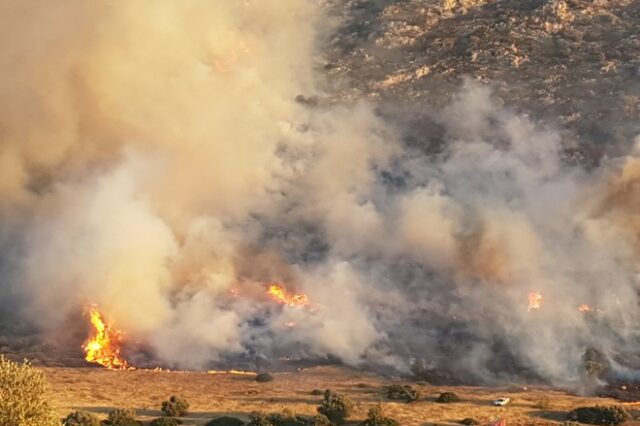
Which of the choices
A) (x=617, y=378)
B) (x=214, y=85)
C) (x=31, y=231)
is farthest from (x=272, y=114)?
(x=617, y=378)

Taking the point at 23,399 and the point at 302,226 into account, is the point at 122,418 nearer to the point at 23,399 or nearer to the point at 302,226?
the point at 23,399

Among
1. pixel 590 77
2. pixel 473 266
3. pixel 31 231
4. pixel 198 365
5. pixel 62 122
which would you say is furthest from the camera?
pixel 590 77

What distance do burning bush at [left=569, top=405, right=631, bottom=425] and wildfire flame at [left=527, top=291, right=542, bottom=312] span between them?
15.2 metres

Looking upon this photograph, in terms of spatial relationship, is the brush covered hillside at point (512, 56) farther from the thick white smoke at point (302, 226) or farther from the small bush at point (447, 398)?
the small bush at point (447, 398)

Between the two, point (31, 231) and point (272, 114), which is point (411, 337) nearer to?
point (31, 231)

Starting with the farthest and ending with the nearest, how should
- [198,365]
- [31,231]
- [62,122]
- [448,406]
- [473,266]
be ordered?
1. [62,122]
2. [31,231]
3. [473,266]
4. [198,365]
5. [448,406]

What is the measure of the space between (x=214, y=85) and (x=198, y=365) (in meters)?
43.9

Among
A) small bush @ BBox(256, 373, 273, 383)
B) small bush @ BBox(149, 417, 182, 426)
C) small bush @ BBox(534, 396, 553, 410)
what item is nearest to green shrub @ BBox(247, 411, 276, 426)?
small bush @ BBox(149, 417, 182, 426)

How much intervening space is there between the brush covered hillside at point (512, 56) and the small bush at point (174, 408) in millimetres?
52460

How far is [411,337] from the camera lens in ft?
155

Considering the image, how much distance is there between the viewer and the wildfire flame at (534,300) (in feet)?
161

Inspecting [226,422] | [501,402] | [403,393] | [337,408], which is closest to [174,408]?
[226,422]

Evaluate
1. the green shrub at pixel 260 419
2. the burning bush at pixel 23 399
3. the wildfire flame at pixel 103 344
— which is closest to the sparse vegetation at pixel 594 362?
the green shrub at pixel 260 419

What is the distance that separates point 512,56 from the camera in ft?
271
